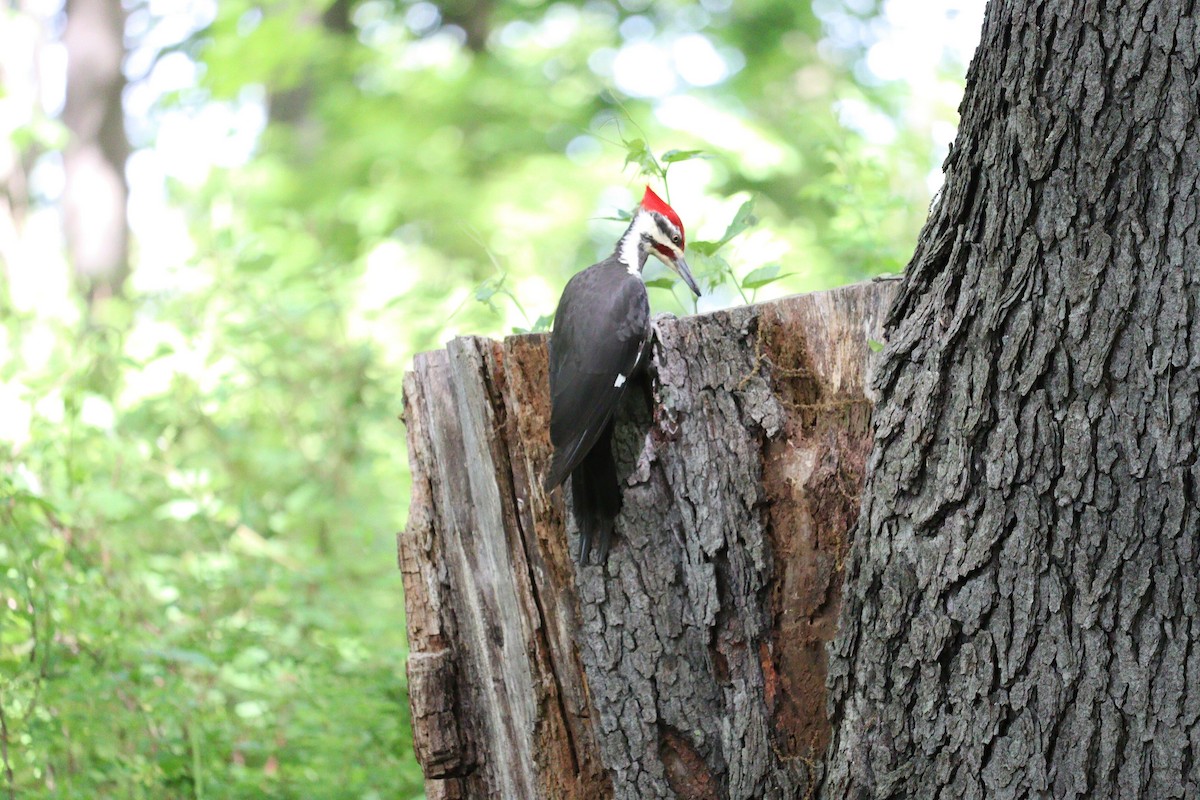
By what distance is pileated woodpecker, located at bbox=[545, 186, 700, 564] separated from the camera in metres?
2.19

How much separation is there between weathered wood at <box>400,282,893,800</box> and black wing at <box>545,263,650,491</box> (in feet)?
0.28

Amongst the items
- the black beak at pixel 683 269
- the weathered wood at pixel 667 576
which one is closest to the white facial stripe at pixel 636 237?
the black beak at pixel 683 269

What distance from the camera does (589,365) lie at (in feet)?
Answer: 7.26

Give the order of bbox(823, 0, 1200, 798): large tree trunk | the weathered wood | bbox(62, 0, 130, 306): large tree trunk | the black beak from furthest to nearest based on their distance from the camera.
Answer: bbox(62, 0, 130, 306): large tree trunk, the black beak, the weathered wood, bbox(823, 0, 1200, 798): large tree trunk

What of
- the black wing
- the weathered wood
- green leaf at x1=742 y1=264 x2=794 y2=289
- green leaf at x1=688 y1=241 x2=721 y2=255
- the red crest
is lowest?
the weathered wood

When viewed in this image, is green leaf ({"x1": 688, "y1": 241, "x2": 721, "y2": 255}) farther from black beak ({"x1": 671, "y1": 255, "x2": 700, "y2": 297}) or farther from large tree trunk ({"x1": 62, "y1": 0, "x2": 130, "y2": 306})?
large tree trunk ({"x1": 62, "y1": 0, "x2": 130, "y2": 306})

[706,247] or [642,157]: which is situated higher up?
[642,157]

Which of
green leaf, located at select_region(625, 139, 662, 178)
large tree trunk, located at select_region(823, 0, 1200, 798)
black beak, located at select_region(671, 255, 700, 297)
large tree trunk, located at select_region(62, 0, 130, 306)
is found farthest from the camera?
large tree trunk, located at select_region(62, 0, 130, 306)

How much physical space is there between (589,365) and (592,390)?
0.06 m

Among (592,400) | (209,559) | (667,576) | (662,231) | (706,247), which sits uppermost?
(662,231)

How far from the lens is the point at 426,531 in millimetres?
2469

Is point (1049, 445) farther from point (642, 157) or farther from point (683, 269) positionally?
point (683, 269)

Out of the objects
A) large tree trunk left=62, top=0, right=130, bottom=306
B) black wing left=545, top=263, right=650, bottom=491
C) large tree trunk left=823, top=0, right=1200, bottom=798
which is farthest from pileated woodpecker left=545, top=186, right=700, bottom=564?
large tree trunk left=62, top=0, right=130, bottom=306

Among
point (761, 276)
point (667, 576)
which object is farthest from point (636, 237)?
point (667, 576)
